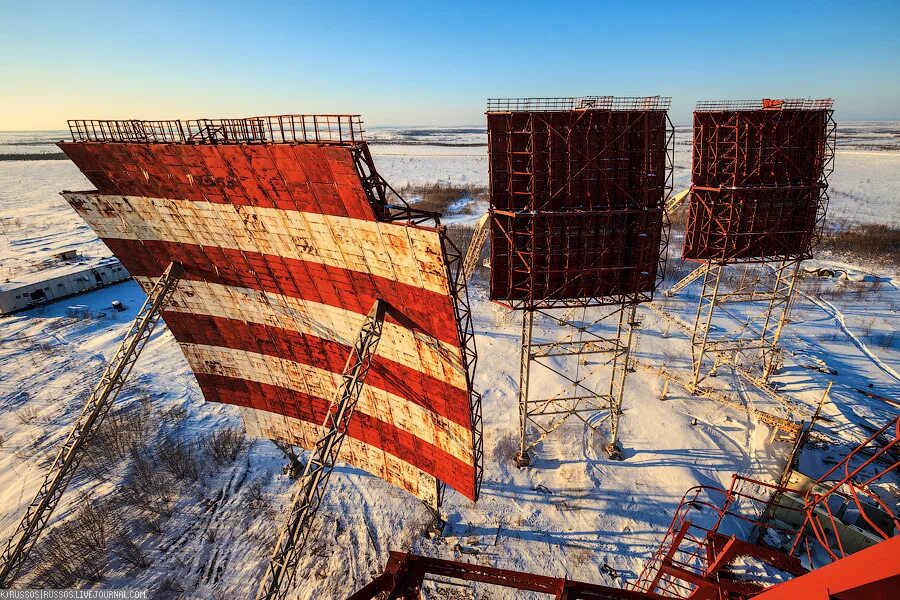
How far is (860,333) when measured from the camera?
108 feet

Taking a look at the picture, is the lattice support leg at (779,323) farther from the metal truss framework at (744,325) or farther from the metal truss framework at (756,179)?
the metal truss framework at (756,179)

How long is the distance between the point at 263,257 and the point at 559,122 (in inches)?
484

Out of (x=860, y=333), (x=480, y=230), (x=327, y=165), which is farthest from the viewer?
(x=860, y=333)

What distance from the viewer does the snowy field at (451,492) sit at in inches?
677

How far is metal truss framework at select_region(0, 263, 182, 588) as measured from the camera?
1300 centimetres

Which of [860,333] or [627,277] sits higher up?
[627,277]

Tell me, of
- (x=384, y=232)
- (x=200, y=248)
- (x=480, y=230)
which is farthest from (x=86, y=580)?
(x=480, y=230)

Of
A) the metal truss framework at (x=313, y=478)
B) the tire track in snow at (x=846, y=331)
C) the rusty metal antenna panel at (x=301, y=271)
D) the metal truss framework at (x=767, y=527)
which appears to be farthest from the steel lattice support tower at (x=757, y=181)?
the metal truss framework at (x=313, y=478)

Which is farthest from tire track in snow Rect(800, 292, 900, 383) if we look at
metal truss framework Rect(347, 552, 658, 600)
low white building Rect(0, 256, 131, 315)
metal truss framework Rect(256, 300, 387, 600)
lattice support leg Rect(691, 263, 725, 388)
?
low white building Rect(0, 256, 131, 315)

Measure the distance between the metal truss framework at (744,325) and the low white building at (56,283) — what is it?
1973 inches

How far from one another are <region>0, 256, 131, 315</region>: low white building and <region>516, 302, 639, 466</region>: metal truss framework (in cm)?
4113

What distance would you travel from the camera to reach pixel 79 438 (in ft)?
45.8

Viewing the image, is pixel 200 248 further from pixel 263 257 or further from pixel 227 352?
pixel 227 352

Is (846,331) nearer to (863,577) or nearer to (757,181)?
(757,181)
